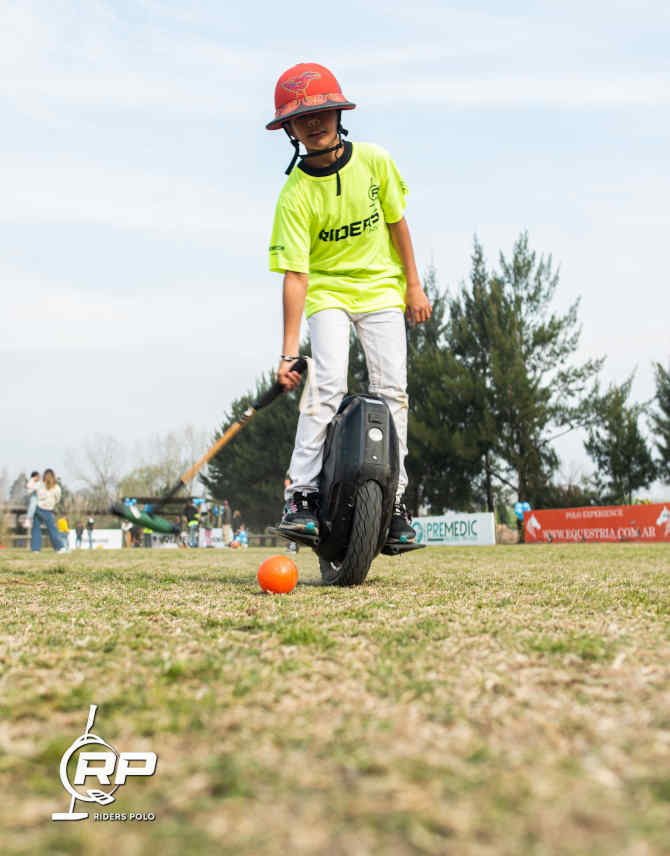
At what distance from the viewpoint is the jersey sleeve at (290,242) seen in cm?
455

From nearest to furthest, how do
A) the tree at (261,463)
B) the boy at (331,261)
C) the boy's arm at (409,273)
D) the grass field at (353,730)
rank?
the grass field at (353,730), the boy at (331,261), the boy's arm at (409,273), the tree at (261,463)

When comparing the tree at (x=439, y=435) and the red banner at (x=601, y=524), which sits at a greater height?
the tree at (x=439, y=435)

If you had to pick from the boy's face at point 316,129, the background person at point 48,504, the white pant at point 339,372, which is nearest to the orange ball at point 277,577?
the white pant at point 339,372

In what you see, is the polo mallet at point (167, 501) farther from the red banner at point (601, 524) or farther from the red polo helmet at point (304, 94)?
the red banner at point (601, 524)

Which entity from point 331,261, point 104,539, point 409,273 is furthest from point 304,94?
point 104,539

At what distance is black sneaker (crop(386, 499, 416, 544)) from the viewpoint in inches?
180

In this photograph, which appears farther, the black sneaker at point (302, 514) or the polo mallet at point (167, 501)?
the polo mallet at point (167, 501)

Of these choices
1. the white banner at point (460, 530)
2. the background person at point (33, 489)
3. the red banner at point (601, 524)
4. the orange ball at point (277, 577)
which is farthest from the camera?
the white banner at point (460, 530)

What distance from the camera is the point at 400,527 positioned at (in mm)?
4645

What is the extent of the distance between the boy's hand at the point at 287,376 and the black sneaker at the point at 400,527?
895mm

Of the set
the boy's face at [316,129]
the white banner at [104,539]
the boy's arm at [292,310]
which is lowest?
the white banner at [104,539]

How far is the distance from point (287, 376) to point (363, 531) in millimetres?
973

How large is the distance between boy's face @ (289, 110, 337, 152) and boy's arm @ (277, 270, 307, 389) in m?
0.72

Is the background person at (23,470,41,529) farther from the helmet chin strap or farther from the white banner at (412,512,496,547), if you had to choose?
the helmet chin strap
